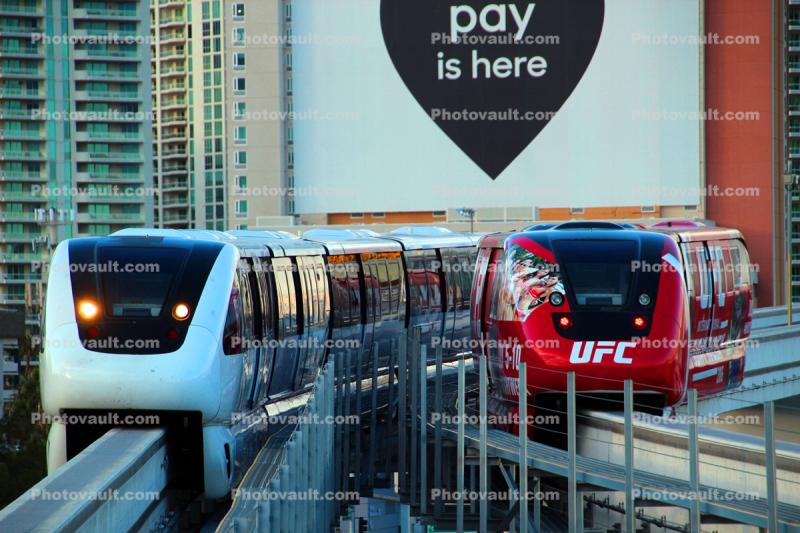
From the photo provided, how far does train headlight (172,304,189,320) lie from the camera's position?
15.6 m

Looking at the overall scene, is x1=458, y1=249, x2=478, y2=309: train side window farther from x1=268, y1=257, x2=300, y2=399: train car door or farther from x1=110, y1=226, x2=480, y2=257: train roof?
x1=268, y1=257, x2=300, y2=399: train car door

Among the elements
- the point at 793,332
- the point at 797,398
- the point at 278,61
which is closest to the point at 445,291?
the point at 793,332

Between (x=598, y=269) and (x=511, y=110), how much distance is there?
3298 inches

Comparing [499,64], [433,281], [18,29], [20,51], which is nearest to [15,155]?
[20,51]

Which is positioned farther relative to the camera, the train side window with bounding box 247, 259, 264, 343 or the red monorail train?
the train side window with bounding box 247, 259, 264, 343

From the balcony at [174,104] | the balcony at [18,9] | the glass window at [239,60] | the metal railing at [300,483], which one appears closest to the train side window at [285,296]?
the metal railing at [300,483]

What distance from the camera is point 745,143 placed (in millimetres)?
102812

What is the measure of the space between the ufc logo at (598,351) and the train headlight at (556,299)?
529 mm

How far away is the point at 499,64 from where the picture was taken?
100750mm

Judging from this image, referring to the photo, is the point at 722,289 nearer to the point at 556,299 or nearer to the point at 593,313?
the point at 593,313

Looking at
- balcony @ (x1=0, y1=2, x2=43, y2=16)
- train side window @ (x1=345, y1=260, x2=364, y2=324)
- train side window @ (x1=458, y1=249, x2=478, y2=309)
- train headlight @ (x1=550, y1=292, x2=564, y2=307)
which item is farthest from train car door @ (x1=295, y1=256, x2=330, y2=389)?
balcony @ (x1=0, y1=2, x2=43, y2=16)

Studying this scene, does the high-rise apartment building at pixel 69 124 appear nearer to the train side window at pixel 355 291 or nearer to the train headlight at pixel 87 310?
the train side window at pixel 355 291

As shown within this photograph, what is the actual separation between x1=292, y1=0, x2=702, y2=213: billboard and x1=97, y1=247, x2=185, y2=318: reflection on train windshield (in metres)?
84.6

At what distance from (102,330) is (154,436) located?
1.36 m
